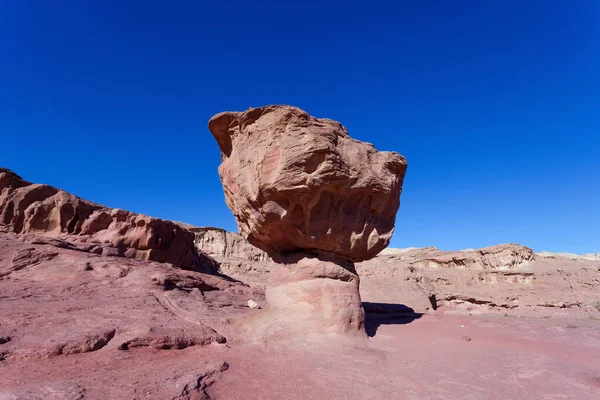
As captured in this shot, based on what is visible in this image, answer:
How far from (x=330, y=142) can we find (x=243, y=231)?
12.6 feet

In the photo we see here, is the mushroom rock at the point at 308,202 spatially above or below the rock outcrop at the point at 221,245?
below

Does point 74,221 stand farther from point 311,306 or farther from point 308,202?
point 311,306

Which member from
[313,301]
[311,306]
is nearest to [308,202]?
[313,301]

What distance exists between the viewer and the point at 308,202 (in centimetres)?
830

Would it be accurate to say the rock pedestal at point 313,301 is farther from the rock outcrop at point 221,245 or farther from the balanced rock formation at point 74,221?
the rock outcrop at point 221,245

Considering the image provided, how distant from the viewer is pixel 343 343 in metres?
6.86

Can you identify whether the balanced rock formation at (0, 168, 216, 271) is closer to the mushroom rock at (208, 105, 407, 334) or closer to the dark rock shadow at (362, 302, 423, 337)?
the mushroom rock at (208, 105, 407, 334)

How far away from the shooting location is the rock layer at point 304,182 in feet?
26.1

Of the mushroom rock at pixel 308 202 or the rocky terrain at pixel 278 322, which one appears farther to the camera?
the mushroom rock at pixel 308 202

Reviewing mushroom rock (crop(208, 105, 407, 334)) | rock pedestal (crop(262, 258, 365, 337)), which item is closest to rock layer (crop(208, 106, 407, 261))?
mushroom rock (crop(208, 105, 407, 334))

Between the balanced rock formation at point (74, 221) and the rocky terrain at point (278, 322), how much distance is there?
190 centimetres

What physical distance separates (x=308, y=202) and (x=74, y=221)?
49.0 feet

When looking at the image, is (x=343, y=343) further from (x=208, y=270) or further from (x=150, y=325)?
(x=208, y=270)

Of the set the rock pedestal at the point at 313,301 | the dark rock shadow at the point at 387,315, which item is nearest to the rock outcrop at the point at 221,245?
the dark rock shadow at the point at 387,315
